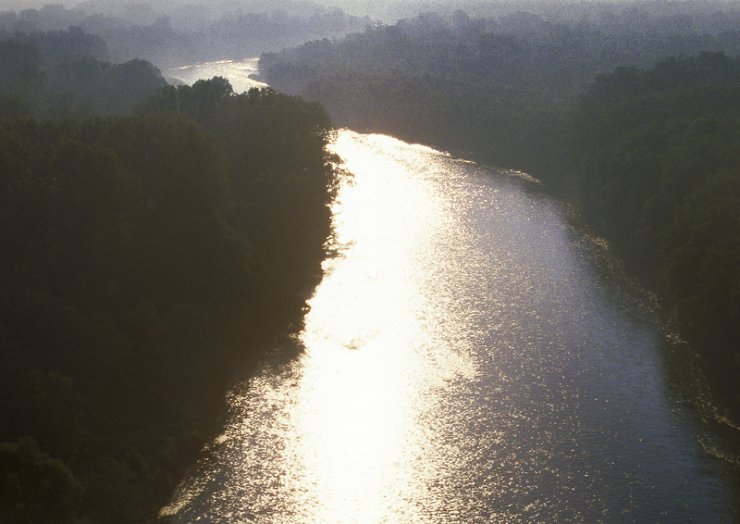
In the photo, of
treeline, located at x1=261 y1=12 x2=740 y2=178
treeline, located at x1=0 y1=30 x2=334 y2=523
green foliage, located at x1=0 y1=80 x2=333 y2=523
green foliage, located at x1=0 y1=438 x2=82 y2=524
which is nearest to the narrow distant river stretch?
treeline, located at x1=0 y1=30 x2=334 y2=523

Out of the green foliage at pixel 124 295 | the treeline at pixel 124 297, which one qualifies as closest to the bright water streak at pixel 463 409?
the treeline at pixel 124 297

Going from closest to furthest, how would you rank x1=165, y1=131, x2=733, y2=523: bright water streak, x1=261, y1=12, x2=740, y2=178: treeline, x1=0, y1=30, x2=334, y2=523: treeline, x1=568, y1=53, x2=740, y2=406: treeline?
x1=0, y1=30, x2=334, y2=523: treeline
x1=165, y1=131, x2=733, y2=523: bright water streak
x1=568, y1=53, x2=740, y2=406: treeline
x1=261, y1=12, x2=740, y2=178: treeline

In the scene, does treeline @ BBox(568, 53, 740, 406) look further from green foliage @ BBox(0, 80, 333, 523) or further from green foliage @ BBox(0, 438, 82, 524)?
green foliage @ BBox(0, 438, 82, 524)

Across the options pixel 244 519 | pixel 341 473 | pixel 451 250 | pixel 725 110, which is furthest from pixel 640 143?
pixel 244 519

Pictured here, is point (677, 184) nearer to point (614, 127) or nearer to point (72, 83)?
point (614, 127)

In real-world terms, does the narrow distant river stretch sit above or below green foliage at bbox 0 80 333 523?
below

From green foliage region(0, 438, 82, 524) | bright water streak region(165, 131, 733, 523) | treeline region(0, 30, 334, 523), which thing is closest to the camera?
green foliage region(0, 438, 82, 524)

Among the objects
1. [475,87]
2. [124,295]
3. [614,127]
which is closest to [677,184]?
[614,127]

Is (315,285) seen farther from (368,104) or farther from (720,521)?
(368,104)
